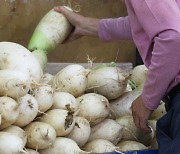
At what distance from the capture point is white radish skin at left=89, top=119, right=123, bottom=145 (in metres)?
1.94

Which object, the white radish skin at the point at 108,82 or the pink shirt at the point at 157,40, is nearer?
the pink shirt at the point at 157,40

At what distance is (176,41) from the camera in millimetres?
1549

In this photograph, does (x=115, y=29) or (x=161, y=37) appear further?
(x=115, y=29)

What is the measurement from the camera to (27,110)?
5.46 feet

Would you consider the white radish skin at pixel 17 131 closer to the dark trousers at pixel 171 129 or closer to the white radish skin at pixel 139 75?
the dark trousers at pixel 171 129

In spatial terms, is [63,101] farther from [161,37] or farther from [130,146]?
[161,37]

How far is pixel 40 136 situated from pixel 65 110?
0.18m

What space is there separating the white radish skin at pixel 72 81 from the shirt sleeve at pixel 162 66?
0.34 m

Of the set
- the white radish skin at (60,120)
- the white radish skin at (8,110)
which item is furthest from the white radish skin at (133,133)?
the white radish skin at (8,110)

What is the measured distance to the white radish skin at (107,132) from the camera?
1.94m

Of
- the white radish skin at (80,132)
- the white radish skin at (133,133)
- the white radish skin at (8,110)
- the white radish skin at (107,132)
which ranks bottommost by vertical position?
the white radish skin at (133,133)

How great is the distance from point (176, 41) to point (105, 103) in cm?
52

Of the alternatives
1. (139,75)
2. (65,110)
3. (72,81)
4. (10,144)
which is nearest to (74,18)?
(139,75)

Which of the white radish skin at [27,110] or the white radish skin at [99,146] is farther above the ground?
the white radish skin at [27,110]
